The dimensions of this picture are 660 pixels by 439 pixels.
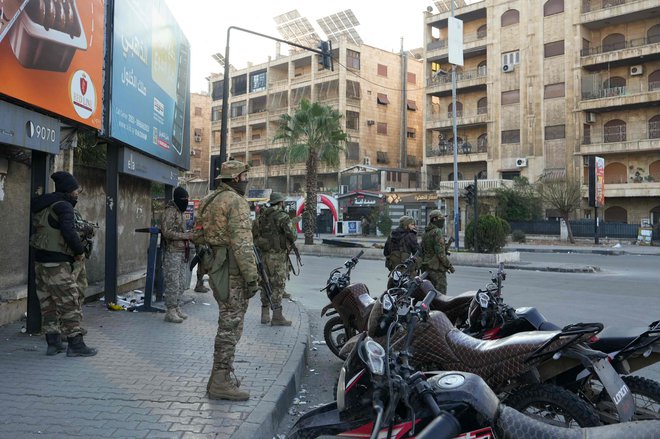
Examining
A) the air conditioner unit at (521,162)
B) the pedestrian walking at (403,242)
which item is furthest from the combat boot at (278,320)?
the air conditioner unit at (521,162)

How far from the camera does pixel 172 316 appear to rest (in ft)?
25.4

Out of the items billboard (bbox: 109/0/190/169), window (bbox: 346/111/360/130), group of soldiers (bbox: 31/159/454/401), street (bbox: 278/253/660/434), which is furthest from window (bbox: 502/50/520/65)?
group of soldiers (bbox: 31/159/454/401)

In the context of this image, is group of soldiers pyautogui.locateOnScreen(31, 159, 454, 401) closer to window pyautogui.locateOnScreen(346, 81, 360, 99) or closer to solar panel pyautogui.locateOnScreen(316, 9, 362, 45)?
window pyautogui.locateOnScreen(346, 81, 360, 99)

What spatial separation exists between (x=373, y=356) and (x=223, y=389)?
222 cm

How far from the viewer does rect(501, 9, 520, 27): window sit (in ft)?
159

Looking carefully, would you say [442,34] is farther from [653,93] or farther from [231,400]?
[231,400]

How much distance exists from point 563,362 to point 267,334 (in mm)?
4293

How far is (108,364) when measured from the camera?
5363 millimetres

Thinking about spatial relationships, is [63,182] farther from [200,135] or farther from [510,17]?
[200,135]

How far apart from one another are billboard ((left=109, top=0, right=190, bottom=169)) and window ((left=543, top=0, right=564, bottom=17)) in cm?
4171

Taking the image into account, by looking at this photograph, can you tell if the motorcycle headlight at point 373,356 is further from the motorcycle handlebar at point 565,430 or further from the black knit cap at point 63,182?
the black knit cap at point 63,182

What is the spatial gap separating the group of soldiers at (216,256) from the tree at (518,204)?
114 feet

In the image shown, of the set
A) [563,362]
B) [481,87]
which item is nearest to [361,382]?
[563,362]

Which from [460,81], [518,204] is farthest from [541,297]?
[460,81]
